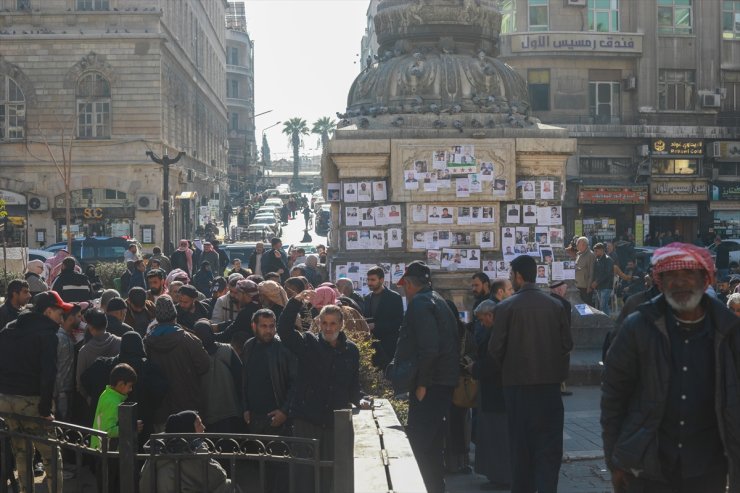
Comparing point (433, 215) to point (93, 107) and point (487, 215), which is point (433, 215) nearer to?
point (487, 215)

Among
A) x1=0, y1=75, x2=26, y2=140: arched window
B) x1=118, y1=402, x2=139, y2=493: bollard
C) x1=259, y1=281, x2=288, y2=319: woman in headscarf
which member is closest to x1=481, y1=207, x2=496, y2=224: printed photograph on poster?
x1=259, y1=281, x2=288, y2=319: woman in headscarf

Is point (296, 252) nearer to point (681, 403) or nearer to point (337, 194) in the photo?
point (337, 194)

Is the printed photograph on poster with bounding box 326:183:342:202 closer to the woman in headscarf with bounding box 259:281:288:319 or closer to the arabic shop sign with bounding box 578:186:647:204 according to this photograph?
the woman in headscarf with bounding box 259:281:288:319

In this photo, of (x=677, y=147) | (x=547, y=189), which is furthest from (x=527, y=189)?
(x=677, y=147)

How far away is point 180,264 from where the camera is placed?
66.6 ft

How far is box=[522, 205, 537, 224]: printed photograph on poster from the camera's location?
13750 millimetres

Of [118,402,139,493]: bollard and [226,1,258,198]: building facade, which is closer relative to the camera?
[118,402,139,493]: bollard

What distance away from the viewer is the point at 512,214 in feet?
45.0

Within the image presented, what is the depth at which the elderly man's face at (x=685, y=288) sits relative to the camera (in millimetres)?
4977

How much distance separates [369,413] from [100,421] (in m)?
1.83

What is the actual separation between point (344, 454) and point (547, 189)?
9.15m

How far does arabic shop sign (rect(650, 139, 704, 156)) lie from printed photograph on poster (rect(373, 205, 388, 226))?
103 feet

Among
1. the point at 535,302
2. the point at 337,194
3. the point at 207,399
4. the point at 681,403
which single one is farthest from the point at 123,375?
the point at 337,194

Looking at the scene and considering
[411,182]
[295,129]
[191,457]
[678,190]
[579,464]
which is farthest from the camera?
[295,129]
